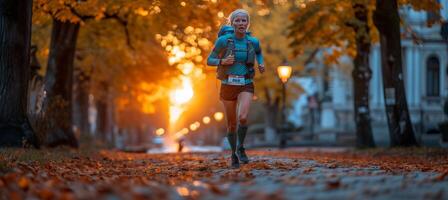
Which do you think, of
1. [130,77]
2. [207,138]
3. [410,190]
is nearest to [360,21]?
[130,77]

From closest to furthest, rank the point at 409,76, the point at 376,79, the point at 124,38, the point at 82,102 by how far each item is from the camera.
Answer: the point at 124,38 → the point at 82,102 → the point at 409,76 → the point at 376,79

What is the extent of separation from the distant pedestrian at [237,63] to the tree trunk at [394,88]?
13.2m

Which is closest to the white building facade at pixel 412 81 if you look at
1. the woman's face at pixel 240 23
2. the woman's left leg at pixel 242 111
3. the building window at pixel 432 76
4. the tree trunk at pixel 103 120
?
the building window at pixel 432 76

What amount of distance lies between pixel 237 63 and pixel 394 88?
14.2 metres

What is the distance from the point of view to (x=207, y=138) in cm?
8562

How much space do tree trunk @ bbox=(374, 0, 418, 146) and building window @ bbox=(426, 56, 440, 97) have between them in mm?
39551

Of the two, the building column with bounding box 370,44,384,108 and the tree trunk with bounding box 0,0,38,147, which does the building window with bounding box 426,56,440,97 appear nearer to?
the building column with bounding box 370,44,384,108

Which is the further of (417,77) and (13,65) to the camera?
(417,77)

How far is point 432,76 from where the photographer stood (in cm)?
6506

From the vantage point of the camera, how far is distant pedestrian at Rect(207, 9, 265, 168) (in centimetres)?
1164

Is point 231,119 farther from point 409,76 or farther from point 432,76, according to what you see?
point 432,76

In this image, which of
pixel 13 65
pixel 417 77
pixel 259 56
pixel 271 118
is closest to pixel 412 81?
pixel 417 77

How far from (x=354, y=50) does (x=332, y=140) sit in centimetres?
2062

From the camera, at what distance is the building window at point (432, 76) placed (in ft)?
209
